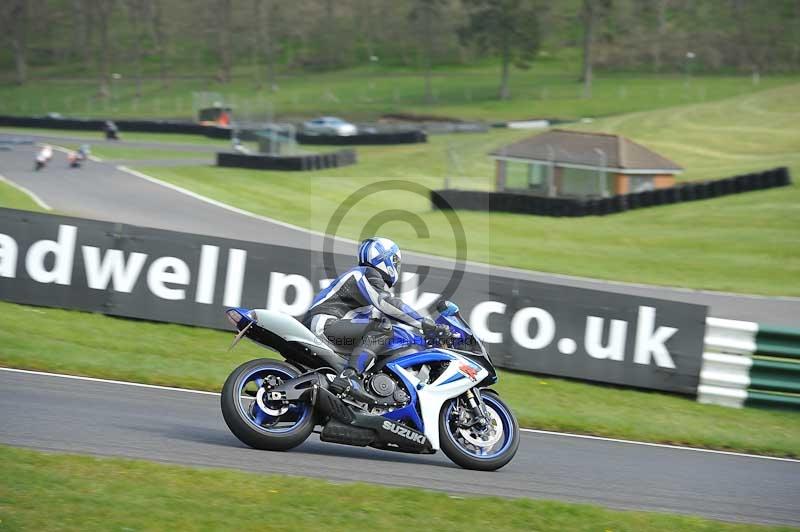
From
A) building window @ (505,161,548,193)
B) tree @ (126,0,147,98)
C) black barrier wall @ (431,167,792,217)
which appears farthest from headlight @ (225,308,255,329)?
tree @ (126,0,147,98)

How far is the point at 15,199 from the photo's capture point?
2720 cm

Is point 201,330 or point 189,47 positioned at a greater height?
point 189,47

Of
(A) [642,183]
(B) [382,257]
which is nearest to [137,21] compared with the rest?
(A) [642,183]

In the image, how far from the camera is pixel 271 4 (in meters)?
101

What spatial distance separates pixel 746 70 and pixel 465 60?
2589cm

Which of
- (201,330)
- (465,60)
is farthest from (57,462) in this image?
(465,60)

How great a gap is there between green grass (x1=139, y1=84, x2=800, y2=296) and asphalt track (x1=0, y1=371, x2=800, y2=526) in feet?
46.3

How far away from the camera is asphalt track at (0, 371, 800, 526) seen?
810 centimetres

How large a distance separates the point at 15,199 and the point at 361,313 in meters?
21.2

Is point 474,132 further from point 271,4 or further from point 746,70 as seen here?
point 271,4

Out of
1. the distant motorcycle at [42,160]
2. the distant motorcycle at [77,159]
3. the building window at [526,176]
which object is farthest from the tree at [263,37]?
the building window at [526,176]

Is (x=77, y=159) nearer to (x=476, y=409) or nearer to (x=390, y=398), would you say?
(x=390, y=398)

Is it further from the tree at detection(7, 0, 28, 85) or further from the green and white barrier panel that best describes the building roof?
the tree at detection(7, 0, 28, 85)

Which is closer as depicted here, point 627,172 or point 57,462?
point 57,462
